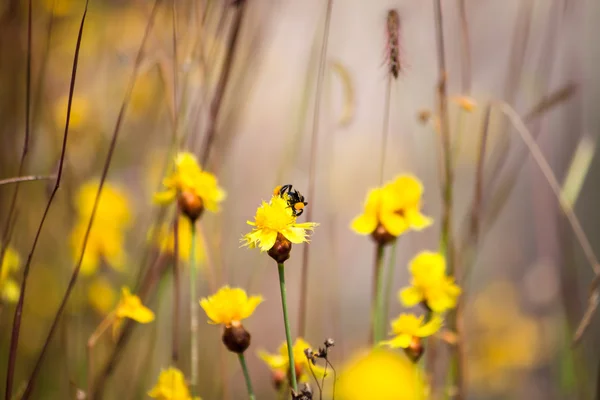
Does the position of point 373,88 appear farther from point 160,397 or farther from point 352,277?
point 160,397

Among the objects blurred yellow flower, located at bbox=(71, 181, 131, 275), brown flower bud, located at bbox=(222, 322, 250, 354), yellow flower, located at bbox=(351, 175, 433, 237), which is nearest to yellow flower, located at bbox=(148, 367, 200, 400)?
brown flower bud, located at bbox=(222, 322, 250, 354)

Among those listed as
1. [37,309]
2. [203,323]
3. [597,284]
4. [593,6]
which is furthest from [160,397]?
[593,6]

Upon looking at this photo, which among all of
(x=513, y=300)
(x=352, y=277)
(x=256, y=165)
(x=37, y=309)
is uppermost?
(x=256, y=165)

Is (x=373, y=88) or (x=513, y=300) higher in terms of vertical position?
(x=373, y=88)

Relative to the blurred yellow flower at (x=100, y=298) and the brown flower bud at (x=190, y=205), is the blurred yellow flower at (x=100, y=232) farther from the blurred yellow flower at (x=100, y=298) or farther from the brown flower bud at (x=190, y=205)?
the brown flower bud at (x=190, y=205)

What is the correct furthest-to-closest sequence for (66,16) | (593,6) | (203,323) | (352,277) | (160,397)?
(352,277) → (593,6) → (203,323) → (66,16) → (160,397)

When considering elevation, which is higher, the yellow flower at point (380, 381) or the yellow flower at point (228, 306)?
the yellow flower at point (228, 306)

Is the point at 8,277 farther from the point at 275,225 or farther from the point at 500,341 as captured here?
the point at 500,341

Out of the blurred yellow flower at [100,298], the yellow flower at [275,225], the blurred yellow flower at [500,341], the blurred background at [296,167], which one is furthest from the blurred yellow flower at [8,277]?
the blurred yellow flower at [500,341]
